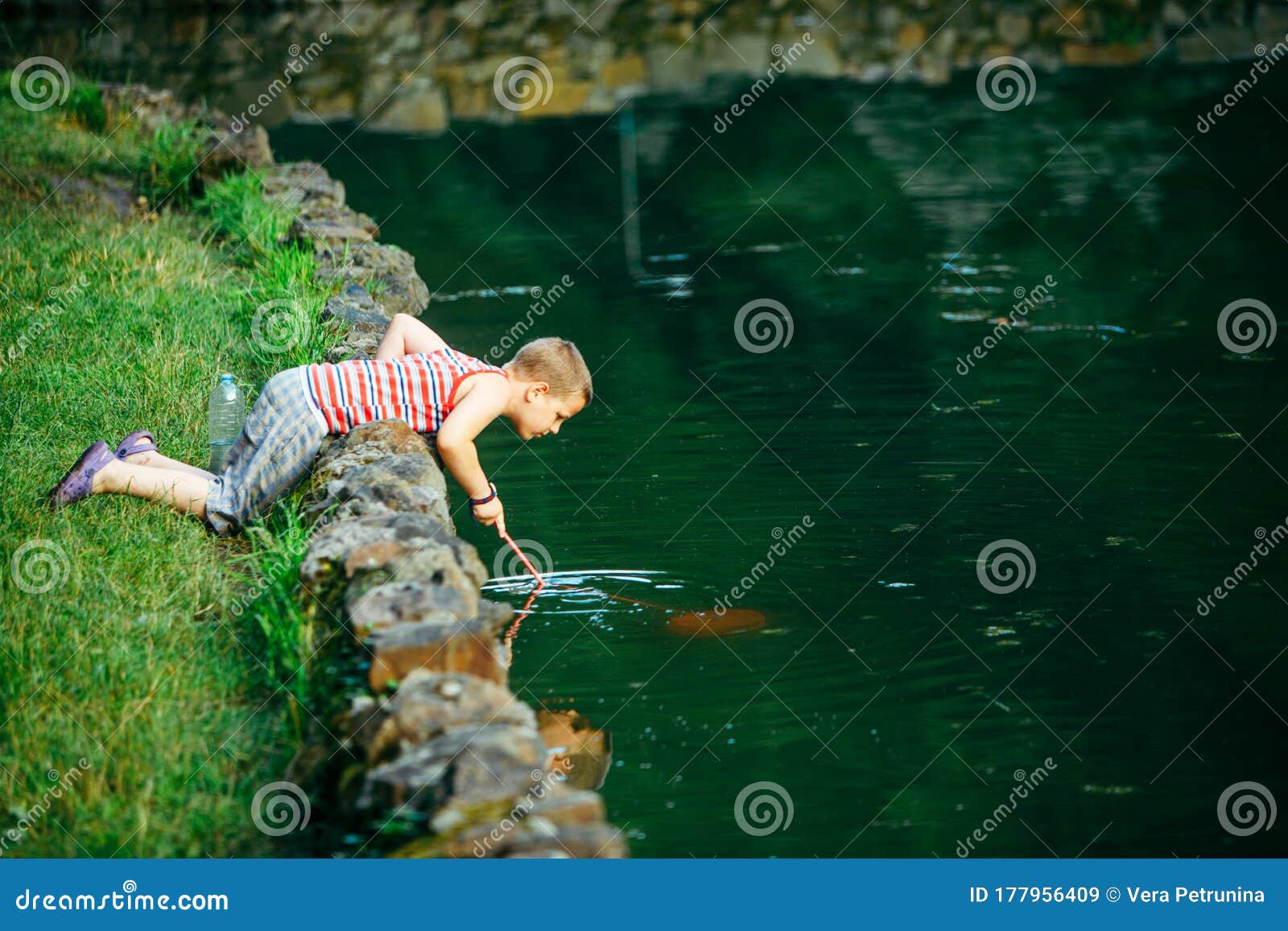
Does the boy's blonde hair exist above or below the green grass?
above

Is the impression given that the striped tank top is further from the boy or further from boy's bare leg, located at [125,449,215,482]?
boy's bare leg, located at [125,449,215,482]

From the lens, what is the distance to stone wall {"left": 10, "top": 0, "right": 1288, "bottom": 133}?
49.4ft

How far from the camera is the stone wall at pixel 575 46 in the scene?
15047mm

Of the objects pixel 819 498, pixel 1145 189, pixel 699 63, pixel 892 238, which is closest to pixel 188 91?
pixel 699 63

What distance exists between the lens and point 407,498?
4.20 metres

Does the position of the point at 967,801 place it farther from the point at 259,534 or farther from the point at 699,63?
the point at 699,63

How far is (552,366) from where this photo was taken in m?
4.72

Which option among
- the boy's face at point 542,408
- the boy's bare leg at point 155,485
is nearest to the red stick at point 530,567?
the boy's face at point 542,408

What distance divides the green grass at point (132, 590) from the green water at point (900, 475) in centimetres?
87

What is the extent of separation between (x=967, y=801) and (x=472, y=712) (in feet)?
4.55

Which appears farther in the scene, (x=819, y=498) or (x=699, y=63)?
(x=699, y=63)

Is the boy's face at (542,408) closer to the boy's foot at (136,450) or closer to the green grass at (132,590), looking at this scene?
the green grass at (132,590)

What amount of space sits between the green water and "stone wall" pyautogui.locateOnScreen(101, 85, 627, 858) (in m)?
0.57

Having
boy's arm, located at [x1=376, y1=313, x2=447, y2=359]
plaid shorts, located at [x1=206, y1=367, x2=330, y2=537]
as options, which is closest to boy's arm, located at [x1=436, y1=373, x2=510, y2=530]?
plaid shorts, located at [x1=206, y1=367, x2=330, y2=537]
